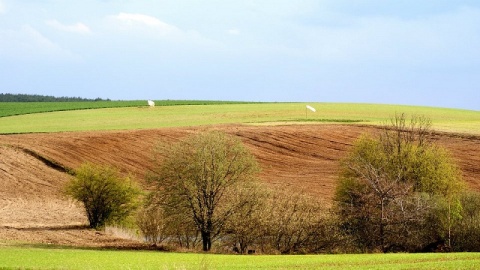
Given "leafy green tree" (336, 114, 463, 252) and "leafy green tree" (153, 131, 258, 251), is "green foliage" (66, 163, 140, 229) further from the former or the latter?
"leafy green tree" (336, 114, 463, 252)

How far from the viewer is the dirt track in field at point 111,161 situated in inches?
2001

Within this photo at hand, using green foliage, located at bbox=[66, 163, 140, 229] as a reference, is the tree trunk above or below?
below

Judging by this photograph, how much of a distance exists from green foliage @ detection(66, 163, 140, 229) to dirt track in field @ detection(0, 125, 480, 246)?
1431mm

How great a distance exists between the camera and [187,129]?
85625 mm

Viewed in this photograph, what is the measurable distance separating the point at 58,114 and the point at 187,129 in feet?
101

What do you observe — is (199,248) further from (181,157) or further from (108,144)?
(108,144)

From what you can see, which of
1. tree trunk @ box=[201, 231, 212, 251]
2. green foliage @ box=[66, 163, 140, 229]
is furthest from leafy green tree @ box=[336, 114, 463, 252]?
green foliage @ box=[66, 163, 140, 229]

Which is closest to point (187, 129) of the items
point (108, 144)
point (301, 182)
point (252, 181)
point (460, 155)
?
point (108, 144)

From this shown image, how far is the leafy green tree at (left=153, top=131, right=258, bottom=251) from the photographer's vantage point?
46438mm

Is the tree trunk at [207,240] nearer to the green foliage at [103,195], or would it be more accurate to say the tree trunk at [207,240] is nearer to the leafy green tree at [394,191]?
the green foliage at [103,195]

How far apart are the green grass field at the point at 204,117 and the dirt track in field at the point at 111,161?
702 cm

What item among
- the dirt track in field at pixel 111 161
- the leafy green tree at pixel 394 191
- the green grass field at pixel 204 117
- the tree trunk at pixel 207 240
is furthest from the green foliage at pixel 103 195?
the green grass field at pixel 204 117

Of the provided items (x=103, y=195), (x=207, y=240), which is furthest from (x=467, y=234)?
(x=103, y=195)

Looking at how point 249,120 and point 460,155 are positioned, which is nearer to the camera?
point 460,155
